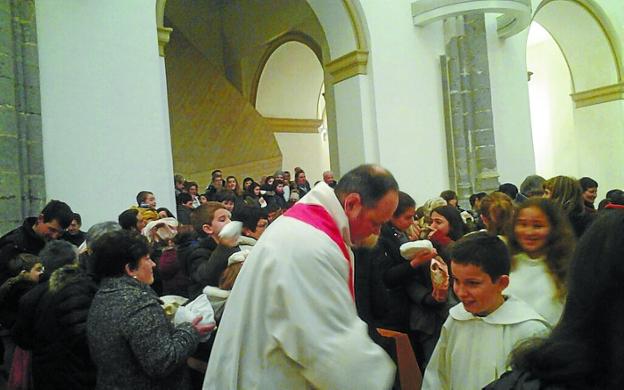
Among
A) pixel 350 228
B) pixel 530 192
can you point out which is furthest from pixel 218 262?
pixel 530 192

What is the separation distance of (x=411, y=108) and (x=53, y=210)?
7.45 meters

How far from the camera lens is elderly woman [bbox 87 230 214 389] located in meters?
2.53

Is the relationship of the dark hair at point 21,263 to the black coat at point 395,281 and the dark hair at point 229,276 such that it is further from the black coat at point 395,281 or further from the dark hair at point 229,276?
the black coat at point 395,281

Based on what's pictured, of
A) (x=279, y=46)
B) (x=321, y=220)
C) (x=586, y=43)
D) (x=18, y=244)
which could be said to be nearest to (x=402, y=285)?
(x=321, y=220)

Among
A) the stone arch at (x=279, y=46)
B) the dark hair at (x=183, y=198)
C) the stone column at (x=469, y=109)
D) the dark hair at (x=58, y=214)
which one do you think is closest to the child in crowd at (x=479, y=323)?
the dark hair at (x=58, y=214)

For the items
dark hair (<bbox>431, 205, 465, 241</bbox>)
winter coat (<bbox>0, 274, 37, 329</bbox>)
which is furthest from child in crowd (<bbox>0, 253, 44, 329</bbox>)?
dark hair (<bbox>431, 205, 465, 241</bbox>)

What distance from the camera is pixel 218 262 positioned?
3219 mm

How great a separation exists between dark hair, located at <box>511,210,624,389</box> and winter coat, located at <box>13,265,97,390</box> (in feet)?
7.62

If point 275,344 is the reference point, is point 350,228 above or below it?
above

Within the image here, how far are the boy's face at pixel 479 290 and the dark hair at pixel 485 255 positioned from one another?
0.8 inches

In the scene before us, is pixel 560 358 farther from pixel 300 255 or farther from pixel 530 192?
pixel 530 192

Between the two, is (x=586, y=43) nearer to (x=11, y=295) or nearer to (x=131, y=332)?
(x=11, y=295)

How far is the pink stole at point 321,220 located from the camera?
2080mm

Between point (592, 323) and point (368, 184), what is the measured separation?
117 cm
